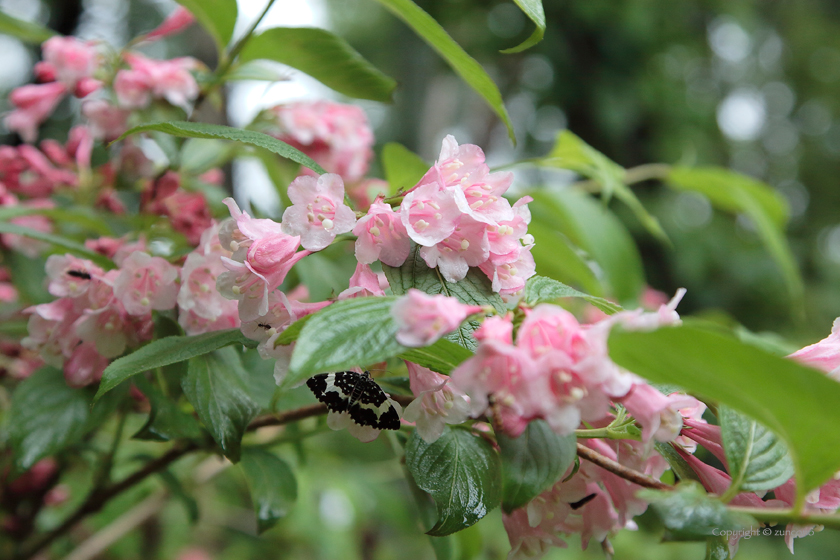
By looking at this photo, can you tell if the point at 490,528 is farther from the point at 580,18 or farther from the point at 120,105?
the point at 580,18

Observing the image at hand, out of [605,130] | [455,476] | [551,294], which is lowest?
[605,130]

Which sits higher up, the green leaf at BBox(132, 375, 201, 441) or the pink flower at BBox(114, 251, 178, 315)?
the pink flower at BBox(114, 251, 178, 315)

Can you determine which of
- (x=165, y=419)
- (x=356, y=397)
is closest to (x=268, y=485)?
(x=165, y=419)

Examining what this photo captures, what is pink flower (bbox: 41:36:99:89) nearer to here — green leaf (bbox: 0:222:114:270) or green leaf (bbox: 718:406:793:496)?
green leaf (bbox: 0:222:114:270)

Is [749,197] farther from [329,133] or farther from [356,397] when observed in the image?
[356,397]

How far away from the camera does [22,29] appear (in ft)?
2.45

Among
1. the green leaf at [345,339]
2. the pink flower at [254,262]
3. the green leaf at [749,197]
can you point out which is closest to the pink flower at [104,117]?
the pink flower at [254,262]

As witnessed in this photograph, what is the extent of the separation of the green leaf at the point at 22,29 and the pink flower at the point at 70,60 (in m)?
→ 0.02

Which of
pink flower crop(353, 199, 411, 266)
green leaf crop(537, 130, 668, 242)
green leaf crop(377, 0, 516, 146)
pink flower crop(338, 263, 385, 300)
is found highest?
green leaf crop(377, 0, 516, 146)

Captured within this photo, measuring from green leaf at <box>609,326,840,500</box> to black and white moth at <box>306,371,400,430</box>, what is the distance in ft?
0.51

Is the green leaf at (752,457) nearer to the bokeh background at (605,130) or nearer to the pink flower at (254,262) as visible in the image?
the pink flower at (254,262)

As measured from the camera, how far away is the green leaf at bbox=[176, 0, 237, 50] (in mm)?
617

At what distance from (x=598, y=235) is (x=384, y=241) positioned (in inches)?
24.8

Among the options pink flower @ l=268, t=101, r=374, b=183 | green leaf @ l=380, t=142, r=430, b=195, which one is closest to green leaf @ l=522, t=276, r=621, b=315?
green leaf @ l=380, t=142, r=430, b=195
